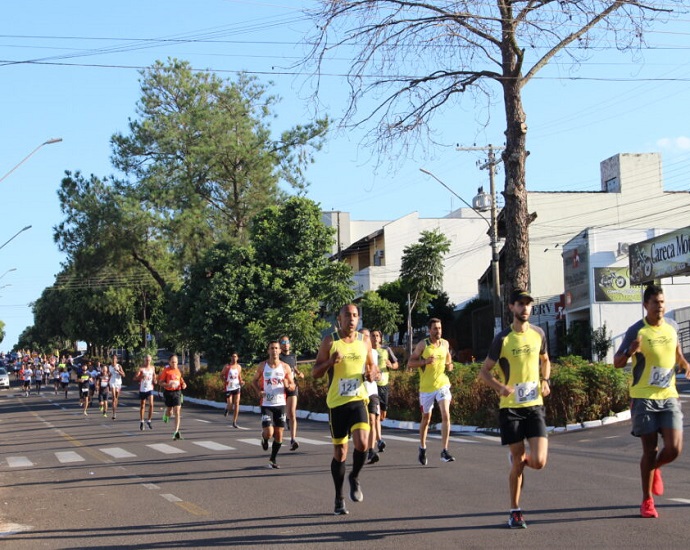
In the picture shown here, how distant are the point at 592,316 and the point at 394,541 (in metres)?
38.4

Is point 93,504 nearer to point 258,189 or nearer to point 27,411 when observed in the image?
point 27,411

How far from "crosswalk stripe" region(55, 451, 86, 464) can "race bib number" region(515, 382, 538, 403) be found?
10962 millimetres

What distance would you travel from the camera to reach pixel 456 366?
22531mm

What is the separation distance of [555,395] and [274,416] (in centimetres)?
724

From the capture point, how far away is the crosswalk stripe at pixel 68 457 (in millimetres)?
17095

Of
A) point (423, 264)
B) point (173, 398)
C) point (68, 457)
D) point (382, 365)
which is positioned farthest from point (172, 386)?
point (423, 264)

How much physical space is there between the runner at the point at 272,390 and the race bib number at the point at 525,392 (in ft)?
21.7

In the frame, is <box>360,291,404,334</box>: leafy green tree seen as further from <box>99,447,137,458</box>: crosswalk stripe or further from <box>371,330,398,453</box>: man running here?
<box>371,330,398,453</box>: man running

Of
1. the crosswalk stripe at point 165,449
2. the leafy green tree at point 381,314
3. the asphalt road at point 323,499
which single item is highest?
the leafy green tree at point 381,314

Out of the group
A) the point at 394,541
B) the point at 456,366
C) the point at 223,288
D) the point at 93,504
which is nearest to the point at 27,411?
the point at 223,288

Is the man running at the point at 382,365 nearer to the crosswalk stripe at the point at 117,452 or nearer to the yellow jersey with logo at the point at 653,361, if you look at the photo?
the crosswalk stripe at the point at 117,452

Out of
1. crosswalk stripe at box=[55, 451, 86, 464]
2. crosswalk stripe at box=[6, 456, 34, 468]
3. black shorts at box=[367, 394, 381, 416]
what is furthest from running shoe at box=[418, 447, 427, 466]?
Result: crosswalk stripe at box=[6, 456, 34, 468]

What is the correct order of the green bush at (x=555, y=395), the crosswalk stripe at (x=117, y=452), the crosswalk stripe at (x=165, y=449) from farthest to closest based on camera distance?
the green bush at (x=555, y=395) < the crosswalk stripe at (x=165, y=449) < the crosswalk stripe at (x=117, y=452)

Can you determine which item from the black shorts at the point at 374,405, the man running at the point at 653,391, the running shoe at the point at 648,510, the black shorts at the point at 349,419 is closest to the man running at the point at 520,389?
the man running at the point at 653,391
